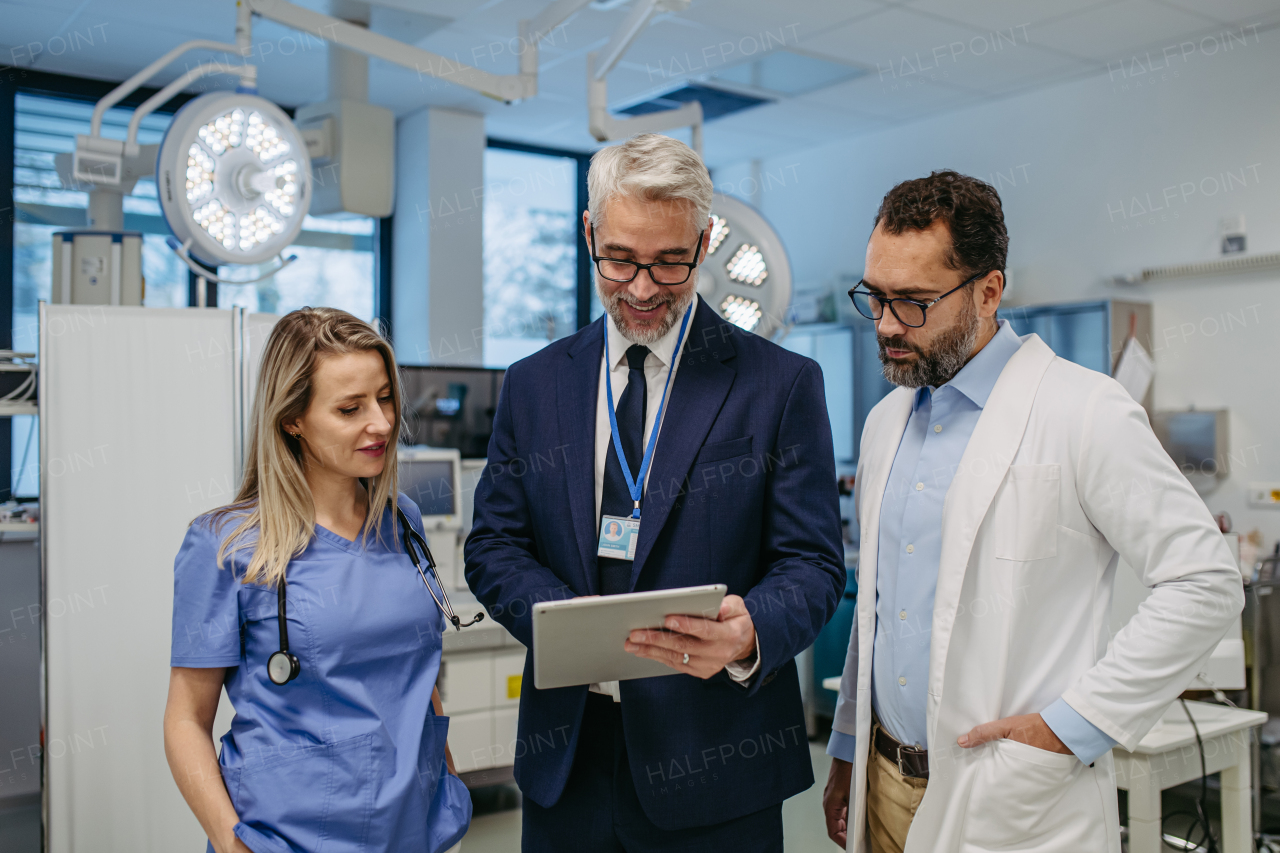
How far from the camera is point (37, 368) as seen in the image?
8.62 feet

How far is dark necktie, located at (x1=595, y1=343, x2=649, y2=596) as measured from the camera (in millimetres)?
1415

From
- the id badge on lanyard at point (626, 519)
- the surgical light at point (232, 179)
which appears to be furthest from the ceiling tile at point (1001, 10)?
the id badge on lanyard at point (626, 519)

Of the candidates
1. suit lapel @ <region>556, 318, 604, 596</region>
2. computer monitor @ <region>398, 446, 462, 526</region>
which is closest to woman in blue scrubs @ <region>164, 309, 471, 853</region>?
suit lapel @ <region>556, 318, 604, 596</region>

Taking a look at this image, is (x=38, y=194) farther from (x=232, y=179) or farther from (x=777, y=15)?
(x=777, y=15)

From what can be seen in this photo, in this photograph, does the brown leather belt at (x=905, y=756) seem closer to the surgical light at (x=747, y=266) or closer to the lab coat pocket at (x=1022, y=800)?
the lab coat pocket at (x=1022, y=800)

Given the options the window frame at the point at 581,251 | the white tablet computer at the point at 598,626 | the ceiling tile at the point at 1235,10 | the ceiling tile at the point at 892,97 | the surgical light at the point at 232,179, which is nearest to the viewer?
the white tablet computer at the point at 598,626

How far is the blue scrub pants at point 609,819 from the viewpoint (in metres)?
1.37

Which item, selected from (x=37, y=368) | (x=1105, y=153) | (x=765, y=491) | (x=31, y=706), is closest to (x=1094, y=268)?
(x=1105, y=153)

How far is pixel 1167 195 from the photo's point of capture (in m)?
4.51

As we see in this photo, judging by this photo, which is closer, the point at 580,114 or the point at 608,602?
the point at 608,602

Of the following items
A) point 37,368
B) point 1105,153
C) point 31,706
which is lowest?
point 31,706

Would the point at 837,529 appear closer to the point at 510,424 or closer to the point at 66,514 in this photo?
the point at 510,424

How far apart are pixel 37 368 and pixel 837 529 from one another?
2236 mm

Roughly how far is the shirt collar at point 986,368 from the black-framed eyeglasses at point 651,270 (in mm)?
489
